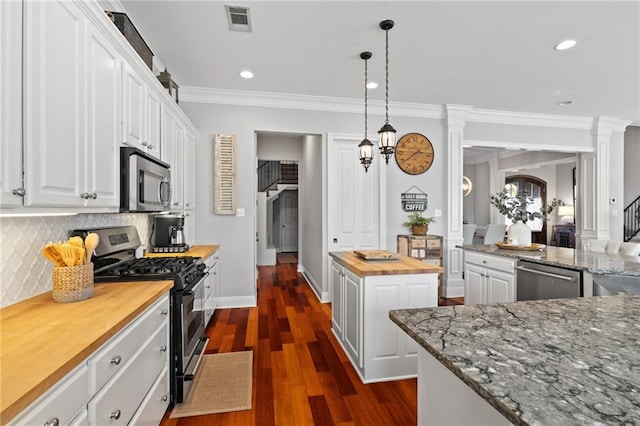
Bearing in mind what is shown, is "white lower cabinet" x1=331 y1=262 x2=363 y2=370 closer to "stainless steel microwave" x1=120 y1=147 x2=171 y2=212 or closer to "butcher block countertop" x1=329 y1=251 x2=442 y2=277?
"butcher block countertop" x1=329 y1=251 x2=442 y2=277

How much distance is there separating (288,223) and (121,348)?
8953mm

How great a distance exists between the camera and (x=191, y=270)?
2.29 meters

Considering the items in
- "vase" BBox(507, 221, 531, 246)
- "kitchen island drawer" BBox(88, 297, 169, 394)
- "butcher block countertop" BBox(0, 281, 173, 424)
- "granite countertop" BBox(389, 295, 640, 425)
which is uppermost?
"vase" BBox(507, 221, 531, 246)

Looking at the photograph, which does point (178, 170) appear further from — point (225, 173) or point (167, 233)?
point (225, 173)

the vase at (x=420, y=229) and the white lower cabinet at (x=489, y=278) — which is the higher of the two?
the vase at (x=420, y=229)

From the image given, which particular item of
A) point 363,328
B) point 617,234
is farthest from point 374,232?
point 617,234

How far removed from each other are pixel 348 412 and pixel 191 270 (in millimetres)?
1500

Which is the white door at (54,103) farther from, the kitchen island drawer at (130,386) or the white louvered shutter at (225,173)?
the white louvered shutter at (225,173)

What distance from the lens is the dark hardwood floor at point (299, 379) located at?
78.7 inches

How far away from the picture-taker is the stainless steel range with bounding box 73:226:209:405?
199 cm

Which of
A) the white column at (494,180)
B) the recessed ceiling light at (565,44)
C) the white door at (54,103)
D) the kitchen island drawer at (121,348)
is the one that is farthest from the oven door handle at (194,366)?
the white column at (494,180)

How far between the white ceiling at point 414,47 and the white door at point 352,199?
0.82 metres

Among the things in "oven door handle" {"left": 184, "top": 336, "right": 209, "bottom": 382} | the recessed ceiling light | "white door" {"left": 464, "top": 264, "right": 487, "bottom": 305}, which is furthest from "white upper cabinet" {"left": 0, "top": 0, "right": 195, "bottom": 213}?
the recessed ceiling light

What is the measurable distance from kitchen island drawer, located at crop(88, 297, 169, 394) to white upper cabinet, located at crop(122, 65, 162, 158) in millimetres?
1151
